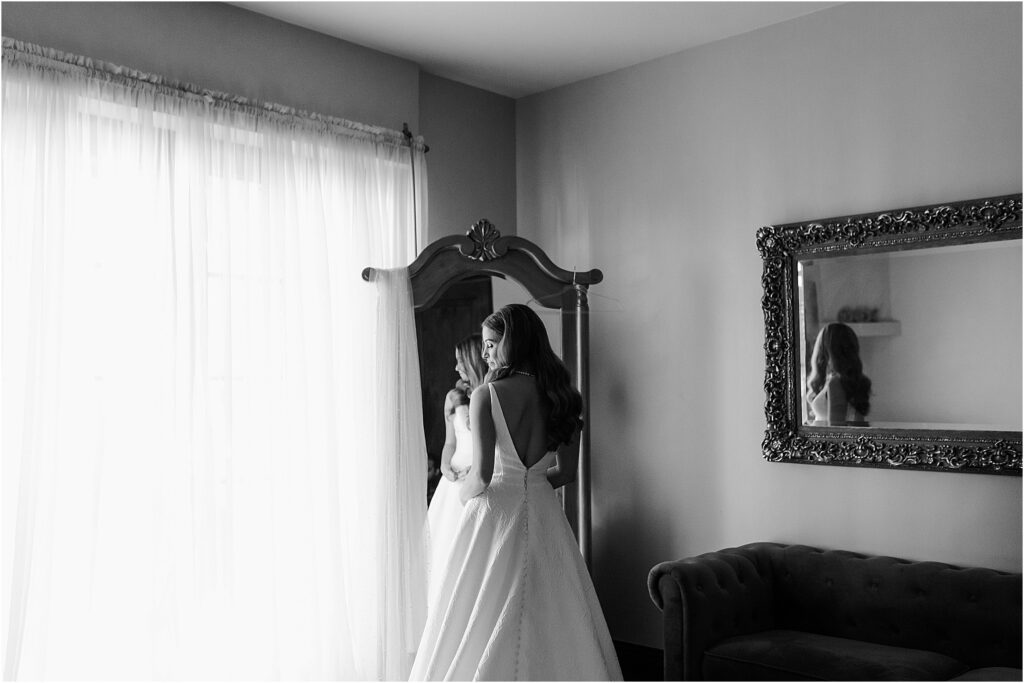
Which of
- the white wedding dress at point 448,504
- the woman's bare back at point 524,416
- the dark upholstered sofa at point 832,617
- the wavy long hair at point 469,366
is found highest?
the wavy long hair at point 469,366

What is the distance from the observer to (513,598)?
10.3 feet

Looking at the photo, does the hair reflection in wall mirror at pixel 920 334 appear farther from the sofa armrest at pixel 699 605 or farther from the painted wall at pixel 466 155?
the painted wall at pixel 466 155

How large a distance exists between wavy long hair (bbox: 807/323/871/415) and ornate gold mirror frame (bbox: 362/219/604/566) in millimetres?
916

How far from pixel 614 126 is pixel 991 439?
206cm

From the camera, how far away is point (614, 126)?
4.21 meters

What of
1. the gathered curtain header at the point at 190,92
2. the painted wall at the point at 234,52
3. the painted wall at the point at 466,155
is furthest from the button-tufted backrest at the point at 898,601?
the painted wall at the point at 234,52

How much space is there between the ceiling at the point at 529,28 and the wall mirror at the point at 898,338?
2.85 feet

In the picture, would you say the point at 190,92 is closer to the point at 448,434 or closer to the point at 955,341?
the point at 448,434

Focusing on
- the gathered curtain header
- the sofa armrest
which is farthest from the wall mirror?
the gathered curtain header

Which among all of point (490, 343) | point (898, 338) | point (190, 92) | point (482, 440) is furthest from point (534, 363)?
point (190, 92)

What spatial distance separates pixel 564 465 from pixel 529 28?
1.71 meters

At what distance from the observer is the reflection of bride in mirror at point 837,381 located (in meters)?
3.40

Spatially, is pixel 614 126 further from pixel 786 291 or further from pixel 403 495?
pixel 403 495

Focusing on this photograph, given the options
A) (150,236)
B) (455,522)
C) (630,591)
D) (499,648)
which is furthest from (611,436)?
(150,236)
